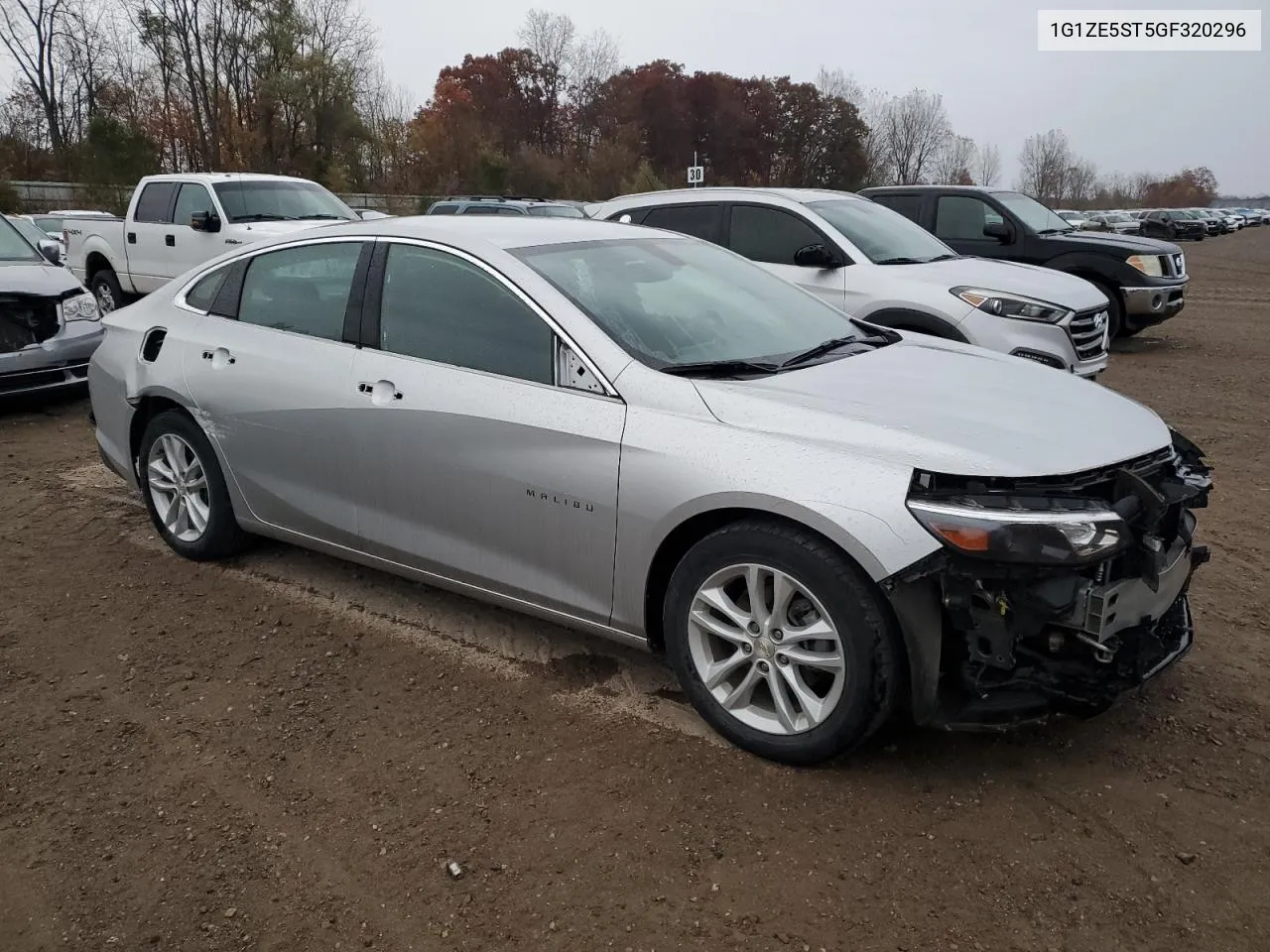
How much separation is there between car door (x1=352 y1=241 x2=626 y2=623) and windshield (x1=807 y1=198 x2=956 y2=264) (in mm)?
4542

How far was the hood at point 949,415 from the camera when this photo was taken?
2828mm

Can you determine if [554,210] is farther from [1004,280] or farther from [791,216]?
[1004,280]

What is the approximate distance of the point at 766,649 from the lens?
9.87ft

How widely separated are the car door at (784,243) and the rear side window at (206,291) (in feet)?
13.4

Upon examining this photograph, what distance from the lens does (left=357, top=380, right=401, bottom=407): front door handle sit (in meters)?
3.75

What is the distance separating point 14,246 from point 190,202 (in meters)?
3.02

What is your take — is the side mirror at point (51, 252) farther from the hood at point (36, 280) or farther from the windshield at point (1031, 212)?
the windshield at point (1031, 212)

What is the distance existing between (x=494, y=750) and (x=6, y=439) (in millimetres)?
5988

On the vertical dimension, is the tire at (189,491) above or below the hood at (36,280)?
below

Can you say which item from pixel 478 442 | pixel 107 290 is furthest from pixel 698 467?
pixel 107 290

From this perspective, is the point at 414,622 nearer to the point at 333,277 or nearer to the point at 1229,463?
the point at 333,277

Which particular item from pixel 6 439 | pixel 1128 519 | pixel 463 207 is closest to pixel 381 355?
pixel 1128 519

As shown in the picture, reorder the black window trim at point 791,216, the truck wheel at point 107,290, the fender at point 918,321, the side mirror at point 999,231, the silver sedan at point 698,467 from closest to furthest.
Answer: the silver sedan at point 698,467 → the fender at point 918,321 → the black window trim at point 791,216 → the side mirror at point 999,231 → the truck wheel at point 107,290

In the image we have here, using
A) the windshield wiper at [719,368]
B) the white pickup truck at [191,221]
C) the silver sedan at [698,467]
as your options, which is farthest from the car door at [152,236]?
the windshield wiper at [719,368]
